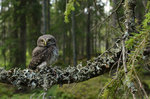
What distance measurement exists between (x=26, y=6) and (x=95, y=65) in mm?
9943

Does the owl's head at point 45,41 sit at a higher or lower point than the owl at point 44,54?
higher

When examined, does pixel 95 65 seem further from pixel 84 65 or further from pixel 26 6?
pixel 26 6

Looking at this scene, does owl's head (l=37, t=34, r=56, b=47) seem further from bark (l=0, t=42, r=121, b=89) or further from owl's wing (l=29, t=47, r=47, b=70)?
bark (l=0, t=42, r=121, b=89)

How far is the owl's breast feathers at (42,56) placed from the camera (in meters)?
4.07

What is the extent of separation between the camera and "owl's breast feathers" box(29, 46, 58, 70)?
407 centimetres

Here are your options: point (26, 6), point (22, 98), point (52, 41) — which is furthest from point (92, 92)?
point (26, 6)

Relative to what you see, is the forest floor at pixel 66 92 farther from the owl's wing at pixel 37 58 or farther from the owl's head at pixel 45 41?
the owl's wing at pixel 37 58

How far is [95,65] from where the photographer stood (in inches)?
85.9

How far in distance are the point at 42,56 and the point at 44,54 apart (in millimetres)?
92

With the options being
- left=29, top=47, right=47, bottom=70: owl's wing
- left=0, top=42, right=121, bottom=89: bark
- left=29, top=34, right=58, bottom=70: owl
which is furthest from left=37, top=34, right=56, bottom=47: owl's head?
left=0, top=42, right=121, bottom=89: bark

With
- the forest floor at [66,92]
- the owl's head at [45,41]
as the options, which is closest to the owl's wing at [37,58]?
the owl's head at [45,41]

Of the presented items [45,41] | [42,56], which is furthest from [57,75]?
[45,41]

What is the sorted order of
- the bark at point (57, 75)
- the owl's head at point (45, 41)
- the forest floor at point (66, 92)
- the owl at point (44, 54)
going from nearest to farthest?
the bark at point (57, 75) < the owl at point (44, 54) < the owl's head at point (45, 41) < the forest floor at point (66, 92)

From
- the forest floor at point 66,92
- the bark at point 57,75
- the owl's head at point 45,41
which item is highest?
the owl's head at point 45,41
